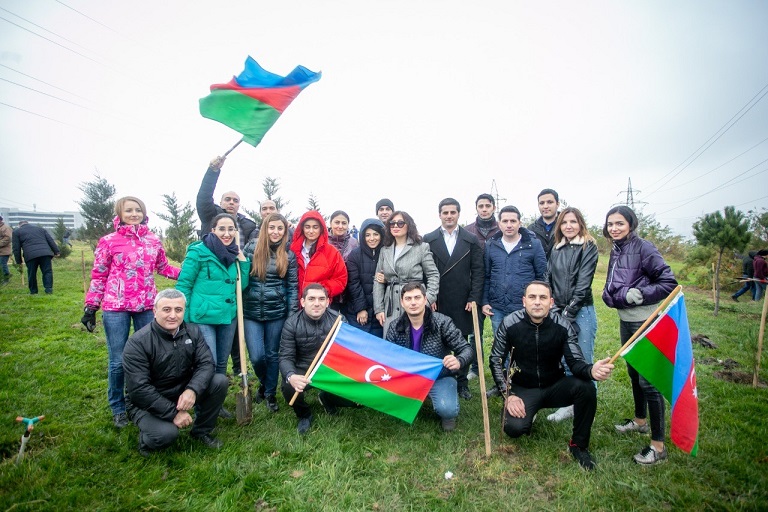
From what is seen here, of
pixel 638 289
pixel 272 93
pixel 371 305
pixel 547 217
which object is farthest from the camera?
pixel 547 217

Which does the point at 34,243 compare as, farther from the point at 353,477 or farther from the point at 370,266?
the point at 353,477

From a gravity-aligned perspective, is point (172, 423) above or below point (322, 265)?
below

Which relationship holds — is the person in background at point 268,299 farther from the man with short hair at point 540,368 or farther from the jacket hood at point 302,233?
the man with short hair at point 540,368

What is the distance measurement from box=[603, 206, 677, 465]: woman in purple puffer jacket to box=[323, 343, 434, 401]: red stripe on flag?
7.54ft

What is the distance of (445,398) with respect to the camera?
14.5 ft

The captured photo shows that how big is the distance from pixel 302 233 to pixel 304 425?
2594 millimetres

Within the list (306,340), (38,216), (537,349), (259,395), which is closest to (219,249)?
(306,340)

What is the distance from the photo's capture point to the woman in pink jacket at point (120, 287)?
13.9 ft

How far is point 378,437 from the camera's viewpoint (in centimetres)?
425

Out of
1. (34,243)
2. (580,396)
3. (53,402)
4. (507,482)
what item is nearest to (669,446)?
(580,396)

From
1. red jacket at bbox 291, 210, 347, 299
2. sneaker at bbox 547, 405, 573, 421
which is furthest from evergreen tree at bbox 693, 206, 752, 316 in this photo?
red jacket at bbox 291, 210, 347, 299

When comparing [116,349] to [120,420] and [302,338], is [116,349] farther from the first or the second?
[302,338]

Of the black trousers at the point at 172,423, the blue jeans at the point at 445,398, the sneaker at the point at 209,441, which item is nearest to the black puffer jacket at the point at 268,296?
the black trousers at the point at 172,423

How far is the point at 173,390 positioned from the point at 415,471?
2.71 meters
